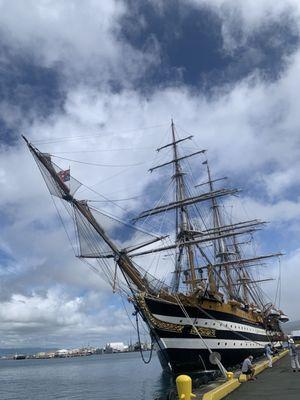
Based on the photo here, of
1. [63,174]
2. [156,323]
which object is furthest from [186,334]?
[63,174]

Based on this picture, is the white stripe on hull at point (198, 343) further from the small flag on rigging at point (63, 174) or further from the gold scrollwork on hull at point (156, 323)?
the small flag on rigging at point (63, 174)

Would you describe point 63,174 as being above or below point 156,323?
above

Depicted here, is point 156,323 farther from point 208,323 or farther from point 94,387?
point 94,387

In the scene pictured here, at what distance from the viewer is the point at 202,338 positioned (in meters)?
28.4

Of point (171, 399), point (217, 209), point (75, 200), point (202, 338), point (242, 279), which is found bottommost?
point (171, 399)

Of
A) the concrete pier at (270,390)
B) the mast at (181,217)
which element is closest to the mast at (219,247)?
the mast at (181,217)

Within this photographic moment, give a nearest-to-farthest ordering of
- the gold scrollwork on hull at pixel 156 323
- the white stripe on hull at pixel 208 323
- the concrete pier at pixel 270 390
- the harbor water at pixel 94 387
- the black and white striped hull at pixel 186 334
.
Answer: the concrete pier at pixel 270 390 → the gold scrollwork on hull at pixel 156 323 → the black and white striped hull at pixel 186 334 → the white stripe on hull at pixel 208 323 → the harbor water at pixel 94 387

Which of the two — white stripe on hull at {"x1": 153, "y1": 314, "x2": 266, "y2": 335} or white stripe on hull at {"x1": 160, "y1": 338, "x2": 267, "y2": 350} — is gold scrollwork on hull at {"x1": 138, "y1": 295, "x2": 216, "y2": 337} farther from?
white stripe on hull at {"x1": 160, "y1": 338, "x2": 267, "y2": 350}

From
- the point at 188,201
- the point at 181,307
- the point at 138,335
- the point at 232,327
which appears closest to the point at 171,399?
the point at 181,307

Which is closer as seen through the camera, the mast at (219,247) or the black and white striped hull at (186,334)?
the black and white striped hull at (186,334)

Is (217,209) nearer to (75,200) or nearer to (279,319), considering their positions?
(279,319)

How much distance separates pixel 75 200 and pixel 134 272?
6689mm

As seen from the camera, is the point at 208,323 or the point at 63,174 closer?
the point at 63,174

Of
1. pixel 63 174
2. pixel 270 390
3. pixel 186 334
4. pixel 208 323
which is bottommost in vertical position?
pixel 270 390
